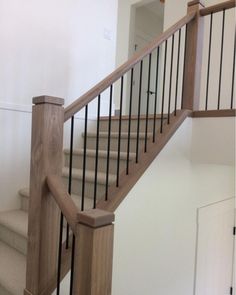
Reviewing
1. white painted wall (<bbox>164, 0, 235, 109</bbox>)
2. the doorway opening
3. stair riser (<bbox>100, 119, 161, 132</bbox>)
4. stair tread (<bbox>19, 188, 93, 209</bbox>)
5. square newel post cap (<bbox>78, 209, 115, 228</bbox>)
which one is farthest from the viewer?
the doorway opening

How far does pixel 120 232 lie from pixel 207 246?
1.46 metres

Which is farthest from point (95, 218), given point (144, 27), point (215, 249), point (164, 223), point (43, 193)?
point (144, 27)

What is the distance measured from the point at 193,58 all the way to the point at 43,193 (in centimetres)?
173

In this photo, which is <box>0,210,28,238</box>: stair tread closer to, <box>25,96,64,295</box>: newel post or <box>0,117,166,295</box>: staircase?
<box>0,117,166,295</box>: staircase

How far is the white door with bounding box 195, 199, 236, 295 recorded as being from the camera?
2949mm

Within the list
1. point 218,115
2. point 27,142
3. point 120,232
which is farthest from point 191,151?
point 27,142

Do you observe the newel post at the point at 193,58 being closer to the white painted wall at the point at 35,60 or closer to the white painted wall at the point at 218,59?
the white painted wall at the point at 35,60

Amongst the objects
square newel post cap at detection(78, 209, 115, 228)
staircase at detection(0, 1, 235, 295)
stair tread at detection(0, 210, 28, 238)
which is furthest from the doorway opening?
square newel post cap at detection(78, 209, 115, 228)

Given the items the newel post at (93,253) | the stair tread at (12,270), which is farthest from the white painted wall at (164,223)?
the newel post at (93,253)

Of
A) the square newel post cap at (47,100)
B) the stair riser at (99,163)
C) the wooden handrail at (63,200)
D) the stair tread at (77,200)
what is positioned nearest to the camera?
the wooden handrail at (63,200)

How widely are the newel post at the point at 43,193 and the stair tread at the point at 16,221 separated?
519 millimetres

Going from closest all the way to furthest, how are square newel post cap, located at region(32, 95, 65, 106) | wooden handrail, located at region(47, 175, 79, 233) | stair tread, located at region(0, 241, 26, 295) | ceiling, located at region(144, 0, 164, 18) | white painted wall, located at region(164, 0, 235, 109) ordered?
wooden handrail, located at region(47, 175, 79, 233) → square newel post cap, located at region(32, 95, 65, 106) → stair tread, located at region(0, 241, 26, 295) → white painted wall, located at region(164, 0, 235, 109) → ceiling, located at region(144, 0, 164, 18)

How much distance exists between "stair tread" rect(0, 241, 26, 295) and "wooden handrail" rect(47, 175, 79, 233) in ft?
2.31

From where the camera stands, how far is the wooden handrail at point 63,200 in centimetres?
131
